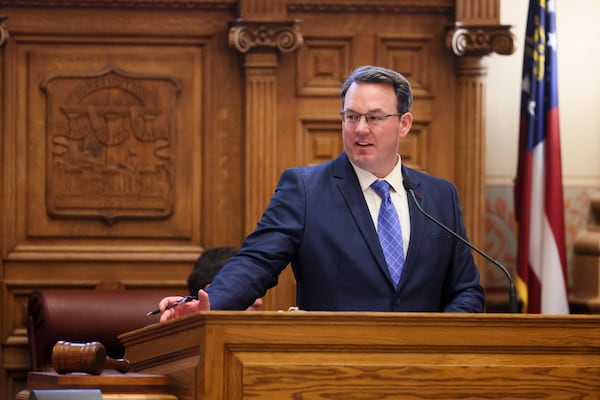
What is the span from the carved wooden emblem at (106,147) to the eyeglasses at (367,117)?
7.82 feet

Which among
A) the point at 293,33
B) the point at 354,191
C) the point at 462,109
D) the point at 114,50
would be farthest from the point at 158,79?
the point at 354,191

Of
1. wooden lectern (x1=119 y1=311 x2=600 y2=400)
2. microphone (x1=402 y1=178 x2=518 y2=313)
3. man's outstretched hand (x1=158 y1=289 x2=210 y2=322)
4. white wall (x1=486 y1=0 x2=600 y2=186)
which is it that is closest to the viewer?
wooden lectern (x1=119 y1=311 x2=600 y2=400)

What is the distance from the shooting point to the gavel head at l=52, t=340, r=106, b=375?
2859 millimetres

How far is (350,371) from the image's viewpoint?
2791 mm

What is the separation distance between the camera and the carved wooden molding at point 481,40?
5.92 metres

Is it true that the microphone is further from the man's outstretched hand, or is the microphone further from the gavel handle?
the gavel handle

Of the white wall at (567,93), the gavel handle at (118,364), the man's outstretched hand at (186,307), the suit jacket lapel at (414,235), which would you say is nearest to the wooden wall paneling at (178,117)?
the white wall at (567,93)

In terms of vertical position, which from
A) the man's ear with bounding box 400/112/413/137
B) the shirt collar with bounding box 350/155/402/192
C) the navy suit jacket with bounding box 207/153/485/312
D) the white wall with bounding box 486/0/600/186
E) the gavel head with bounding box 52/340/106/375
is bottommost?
the gavel head with bounding box 52/340/106/375

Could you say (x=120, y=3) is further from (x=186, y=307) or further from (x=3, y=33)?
(x=186, y=307)

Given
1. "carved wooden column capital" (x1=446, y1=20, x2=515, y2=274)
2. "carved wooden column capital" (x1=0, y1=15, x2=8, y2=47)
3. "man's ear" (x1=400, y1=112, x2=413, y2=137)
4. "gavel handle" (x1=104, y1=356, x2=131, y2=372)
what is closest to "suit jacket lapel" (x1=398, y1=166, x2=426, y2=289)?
"man's ear" (x1=400, y1=112, x2=413, y2=137)

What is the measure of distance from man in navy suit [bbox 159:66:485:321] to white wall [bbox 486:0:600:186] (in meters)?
2.45

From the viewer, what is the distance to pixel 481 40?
593 cm

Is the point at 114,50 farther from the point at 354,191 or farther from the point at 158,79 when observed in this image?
the point at 354,191

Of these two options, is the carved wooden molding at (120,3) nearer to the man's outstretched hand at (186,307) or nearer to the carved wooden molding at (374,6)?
the carved wooden molding at (374,6)
